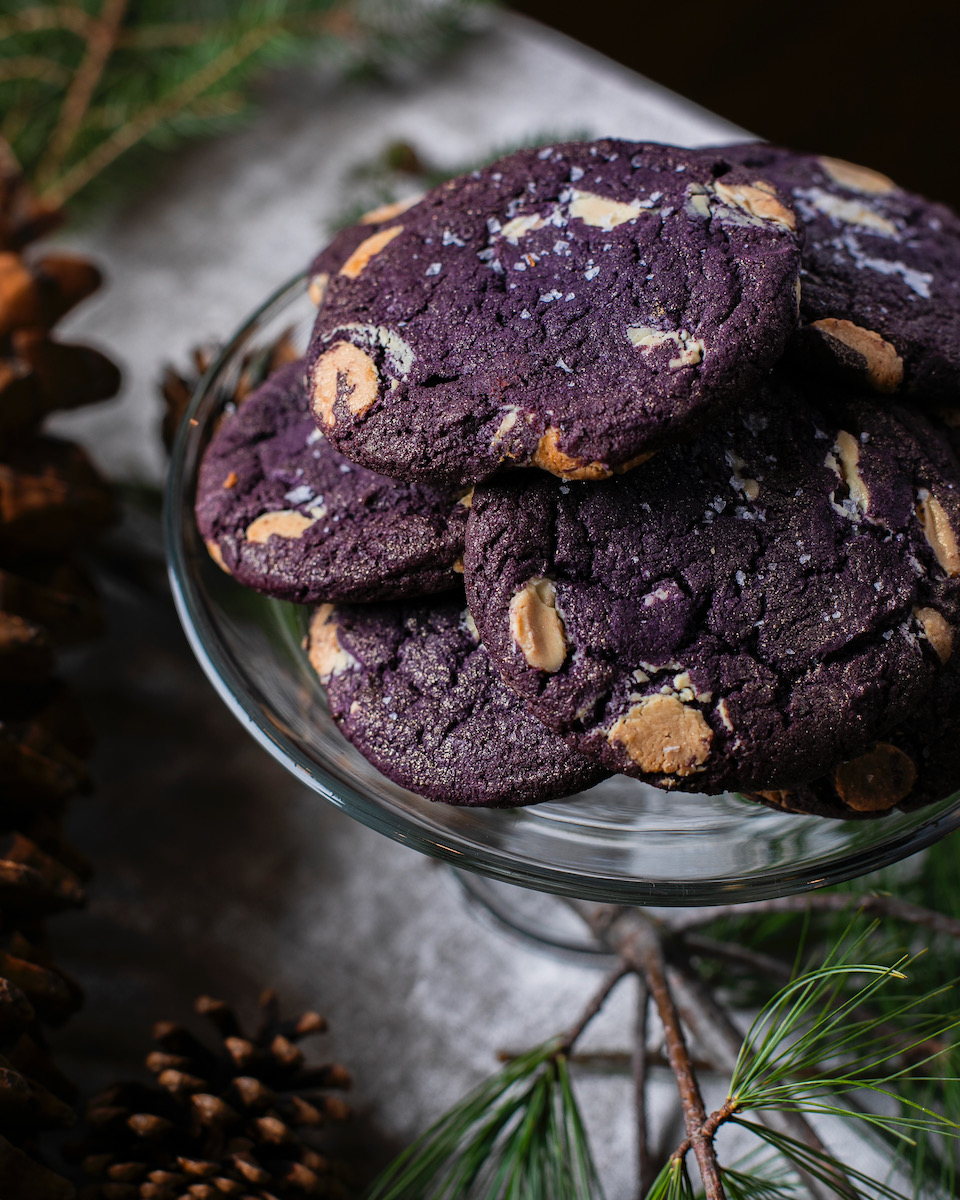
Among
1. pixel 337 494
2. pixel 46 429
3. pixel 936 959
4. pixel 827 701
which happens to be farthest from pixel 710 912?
pixel 46 429

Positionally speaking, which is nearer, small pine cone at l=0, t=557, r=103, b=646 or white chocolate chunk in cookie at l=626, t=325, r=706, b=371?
white chocolate chunk in cookie at l=626, t=325, r=706, b=371

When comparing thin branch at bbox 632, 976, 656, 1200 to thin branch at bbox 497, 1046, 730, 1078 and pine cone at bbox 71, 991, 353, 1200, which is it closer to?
thin branch at bbox 497, 1046, 730, 1078

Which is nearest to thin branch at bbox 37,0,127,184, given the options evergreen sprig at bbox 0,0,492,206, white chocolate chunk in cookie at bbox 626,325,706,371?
evergreen sprig at bbox 0,0,492,206

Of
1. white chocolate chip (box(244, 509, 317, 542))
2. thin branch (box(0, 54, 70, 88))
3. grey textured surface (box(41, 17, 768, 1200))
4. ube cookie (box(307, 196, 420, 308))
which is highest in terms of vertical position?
ube cookie (box(307, 196, 420, 308))

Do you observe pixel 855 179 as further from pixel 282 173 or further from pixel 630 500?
pixel 282 173

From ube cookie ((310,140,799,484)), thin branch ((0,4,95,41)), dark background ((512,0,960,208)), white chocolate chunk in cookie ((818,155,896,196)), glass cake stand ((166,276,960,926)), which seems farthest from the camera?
dark background ((512,0,960,208))

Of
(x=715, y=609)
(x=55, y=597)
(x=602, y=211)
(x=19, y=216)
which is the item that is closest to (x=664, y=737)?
(x=715, y=609)

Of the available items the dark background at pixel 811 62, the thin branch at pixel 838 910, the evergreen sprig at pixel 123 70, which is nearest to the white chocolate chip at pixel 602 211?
the thin branch at pixel 838 910
